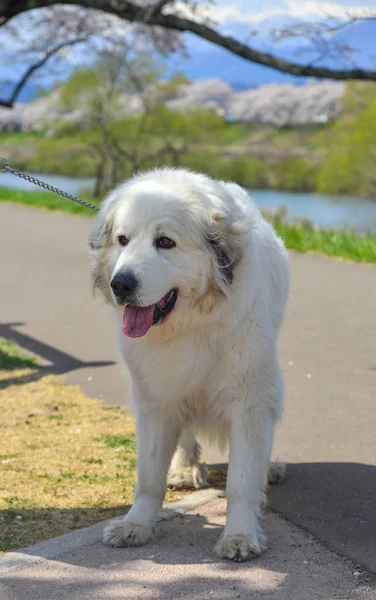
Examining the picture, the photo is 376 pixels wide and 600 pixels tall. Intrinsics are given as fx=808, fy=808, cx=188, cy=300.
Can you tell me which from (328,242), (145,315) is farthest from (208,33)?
(145,315)

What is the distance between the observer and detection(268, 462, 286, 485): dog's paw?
15.6ft

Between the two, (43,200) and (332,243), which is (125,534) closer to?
(332,243)

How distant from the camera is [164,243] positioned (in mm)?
3631

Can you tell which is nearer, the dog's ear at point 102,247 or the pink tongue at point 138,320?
the pink tongue at point 138,320

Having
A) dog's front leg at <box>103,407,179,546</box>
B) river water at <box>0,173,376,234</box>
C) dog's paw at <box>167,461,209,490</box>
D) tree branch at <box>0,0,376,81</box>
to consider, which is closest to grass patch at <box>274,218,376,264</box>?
tree branch at <box>0,0,376,81</box>

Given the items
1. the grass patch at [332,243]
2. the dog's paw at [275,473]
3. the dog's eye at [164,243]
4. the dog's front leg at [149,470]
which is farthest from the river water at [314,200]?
the dog's eye at [164,243]

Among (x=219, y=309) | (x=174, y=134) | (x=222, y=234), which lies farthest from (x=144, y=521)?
(x=174, y=134)

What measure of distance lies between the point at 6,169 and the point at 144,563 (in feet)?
7.98

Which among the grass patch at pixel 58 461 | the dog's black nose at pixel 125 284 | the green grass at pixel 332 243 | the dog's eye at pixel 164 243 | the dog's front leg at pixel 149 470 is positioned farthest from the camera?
the green grass at pixel 332 243

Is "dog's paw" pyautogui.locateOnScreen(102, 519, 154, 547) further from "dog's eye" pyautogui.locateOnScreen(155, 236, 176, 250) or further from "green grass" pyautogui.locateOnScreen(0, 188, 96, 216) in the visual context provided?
"green grass" pyautogui.locateOnScreen(0, 188, 96, 216)

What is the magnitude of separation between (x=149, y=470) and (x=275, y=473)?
0.99m

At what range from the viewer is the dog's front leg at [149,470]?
3988mm

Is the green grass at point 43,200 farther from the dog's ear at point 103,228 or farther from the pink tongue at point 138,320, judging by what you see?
the pink tongue at point 138,320

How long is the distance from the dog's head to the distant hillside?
32.1 m
